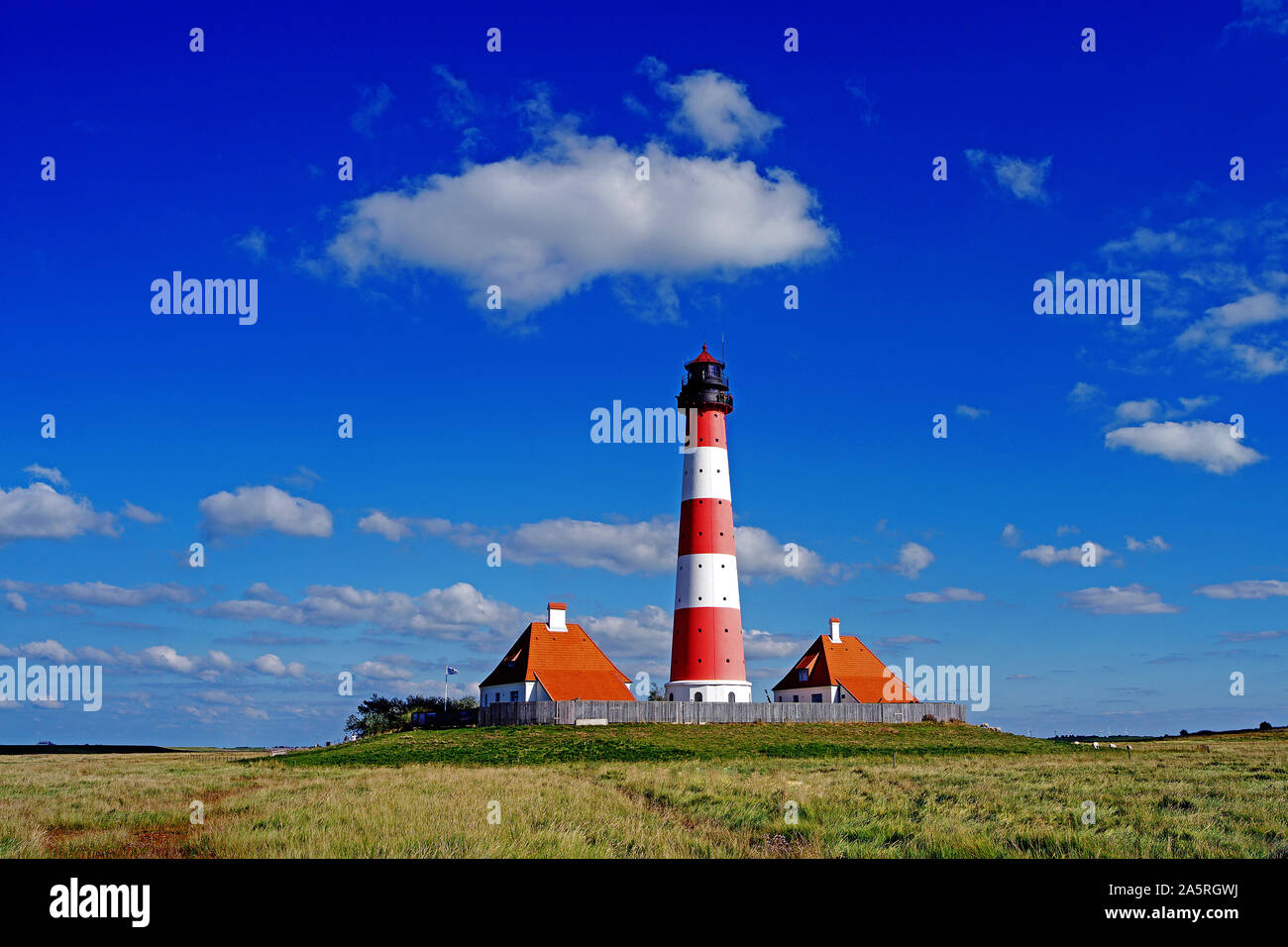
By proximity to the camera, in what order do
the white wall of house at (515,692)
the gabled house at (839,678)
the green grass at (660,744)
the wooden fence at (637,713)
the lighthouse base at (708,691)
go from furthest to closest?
the gabled house at (839,678), the white wall of house at (515,692), the lighthouse base at (708,691), the wooden fence at (637,713), the green grass at (660,744)

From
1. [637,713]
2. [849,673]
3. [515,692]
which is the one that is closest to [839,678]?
[849,673]

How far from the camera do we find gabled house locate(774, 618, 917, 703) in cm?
6191

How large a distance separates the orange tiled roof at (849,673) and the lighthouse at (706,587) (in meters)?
13.8

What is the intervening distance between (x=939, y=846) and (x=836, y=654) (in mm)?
53075

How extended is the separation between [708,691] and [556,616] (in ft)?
54.1

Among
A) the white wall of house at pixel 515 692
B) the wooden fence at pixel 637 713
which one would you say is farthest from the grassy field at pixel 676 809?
the white wall of house at pixel 515 692

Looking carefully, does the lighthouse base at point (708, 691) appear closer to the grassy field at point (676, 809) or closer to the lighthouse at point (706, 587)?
the lighthouse at point (706, 587)

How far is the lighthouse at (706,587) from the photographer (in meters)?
49.6

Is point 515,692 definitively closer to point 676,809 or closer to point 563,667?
point 563,667

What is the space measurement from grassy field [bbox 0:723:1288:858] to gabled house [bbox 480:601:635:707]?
2174 centimetres

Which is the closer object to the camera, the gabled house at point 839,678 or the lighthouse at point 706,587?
the lighthouse at point 706,587
